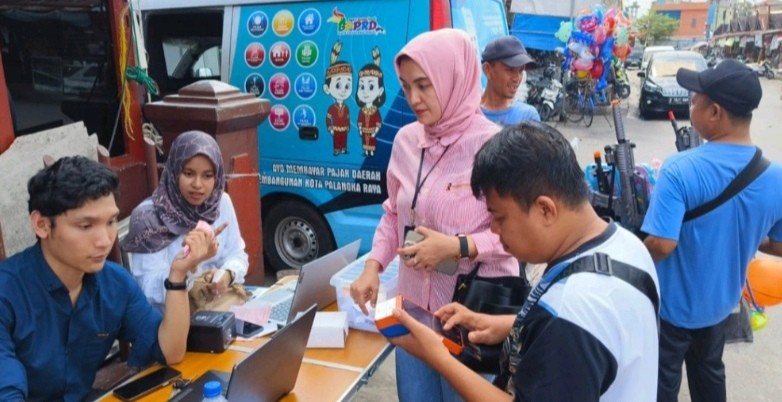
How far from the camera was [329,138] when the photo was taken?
3.96 metres

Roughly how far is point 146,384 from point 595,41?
43.9 feet

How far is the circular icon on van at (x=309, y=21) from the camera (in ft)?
12.7

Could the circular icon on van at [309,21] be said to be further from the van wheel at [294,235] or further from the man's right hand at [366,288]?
the man's right hand at [366,288]

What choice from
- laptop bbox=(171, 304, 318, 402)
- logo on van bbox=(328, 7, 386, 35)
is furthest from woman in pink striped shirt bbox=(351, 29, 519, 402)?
logo on van bbox=(328, 7, 386, 35)

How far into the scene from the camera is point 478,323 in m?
1.56

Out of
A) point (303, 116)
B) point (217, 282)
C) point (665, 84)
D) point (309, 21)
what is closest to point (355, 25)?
point (309, 21)

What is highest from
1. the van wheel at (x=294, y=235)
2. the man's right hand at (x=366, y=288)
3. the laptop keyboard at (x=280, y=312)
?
the man's right hand at (x=366, y=288)

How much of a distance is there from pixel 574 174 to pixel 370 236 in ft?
9.64

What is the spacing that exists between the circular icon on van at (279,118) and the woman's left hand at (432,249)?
2.54 meters

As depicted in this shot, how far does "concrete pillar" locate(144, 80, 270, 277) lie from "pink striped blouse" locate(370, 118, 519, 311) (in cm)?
142

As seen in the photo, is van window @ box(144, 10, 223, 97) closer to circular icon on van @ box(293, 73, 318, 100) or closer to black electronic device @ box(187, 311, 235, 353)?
circular icon on van @ box(293, 73, 318, 100)

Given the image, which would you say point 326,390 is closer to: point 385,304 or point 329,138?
point 385,304

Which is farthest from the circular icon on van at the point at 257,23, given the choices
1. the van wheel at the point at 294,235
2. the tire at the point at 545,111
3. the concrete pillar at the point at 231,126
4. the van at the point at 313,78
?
the tire at the point at 545,111

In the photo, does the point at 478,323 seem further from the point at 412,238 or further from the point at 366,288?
the point at 366,288
